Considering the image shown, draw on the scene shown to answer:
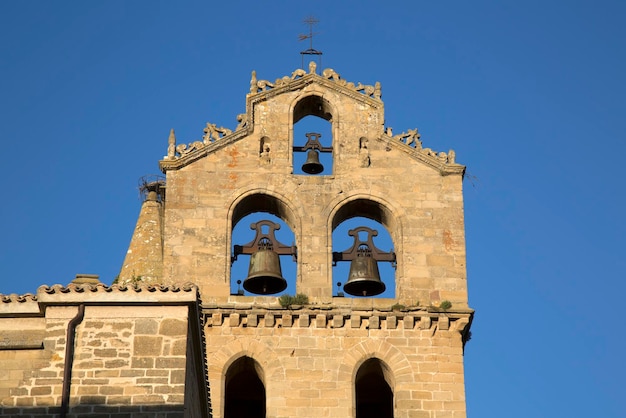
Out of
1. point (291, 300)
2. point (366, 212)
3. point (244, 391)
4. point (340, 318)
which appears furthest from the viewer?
point (366, 212)

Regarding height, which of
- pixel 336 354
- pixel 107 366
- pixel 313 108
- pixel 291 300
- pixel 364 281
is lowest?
pixel 107 366

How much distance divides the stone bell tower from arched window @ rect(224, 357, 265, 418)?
0.11 ft

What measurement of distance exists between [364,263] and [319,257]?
771 mm

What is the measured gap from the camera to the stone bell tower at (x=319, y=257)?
103 ft

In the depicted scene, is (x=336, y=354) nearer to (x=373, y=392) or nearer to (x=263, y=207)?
(x=373, y=392)

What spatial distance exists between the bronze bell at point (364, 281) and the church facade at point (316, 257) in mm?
24

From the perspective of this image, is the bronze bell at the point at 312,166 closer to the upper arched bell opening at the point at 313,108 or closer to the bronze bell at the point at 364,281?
the upper arched bell opening at the point at 313,108

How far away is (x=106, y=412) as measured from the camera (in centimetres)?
2180

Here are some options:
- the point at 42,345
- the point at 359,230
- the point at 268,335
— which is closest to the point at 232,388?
the point at 268,335

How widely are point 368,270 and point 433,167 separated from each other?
2525 mm

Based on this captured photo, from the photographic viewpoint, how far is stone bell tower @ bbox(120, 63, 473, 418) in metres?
31.4

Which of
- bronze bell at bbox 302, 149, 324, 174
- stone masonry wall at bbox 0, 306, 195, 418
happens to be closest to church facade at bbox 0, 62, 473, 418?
bronze bell at bbox 302, 149, 324, 174

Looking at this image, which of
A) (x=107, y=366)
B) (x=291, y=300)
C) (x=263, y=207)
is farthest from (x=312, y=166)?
(x=107, y=366)

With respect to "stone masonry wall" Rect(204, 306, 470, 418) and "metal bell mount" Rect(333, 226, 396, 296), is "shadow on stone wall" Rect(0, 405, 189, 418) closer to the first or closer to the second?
"stone masonry wall" Rect(204, 306, 470, 418)
